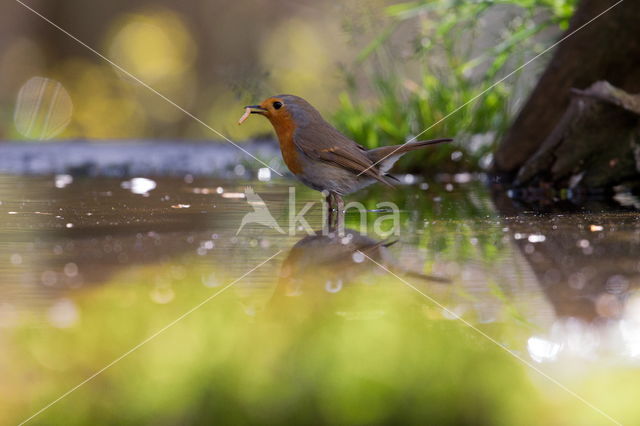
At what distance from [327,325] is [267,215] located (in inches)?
83.7

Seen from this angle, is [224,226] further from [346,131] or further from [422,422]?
[346,131]

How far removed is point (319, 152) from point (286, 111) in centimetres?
32

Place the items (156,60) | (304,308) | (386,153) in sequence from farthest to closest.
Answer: (156,60), (386,153), (304,308)

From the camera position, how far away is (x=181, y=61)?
14.7 m

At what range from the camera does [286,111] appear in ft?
14.4

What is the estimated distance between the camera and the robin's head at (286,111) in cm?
439

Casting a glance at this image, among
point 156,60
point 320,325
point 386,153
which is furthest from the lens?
point 156,60

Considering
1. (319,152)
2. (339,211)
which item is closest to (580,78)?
(339,211)

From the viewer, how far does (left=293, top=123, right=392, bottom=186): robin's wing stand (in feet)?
13.9

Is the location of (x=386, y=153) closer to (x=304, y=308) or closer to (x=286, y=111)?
(x=286, y=111)

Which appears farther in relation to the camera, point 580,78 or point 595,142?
point 580,78

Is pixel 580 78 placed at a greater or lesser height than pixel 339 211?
greater

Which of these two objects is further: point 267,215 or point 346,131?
point 346,131

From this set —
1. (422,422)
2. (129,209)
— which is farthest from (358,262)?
(129,209)
